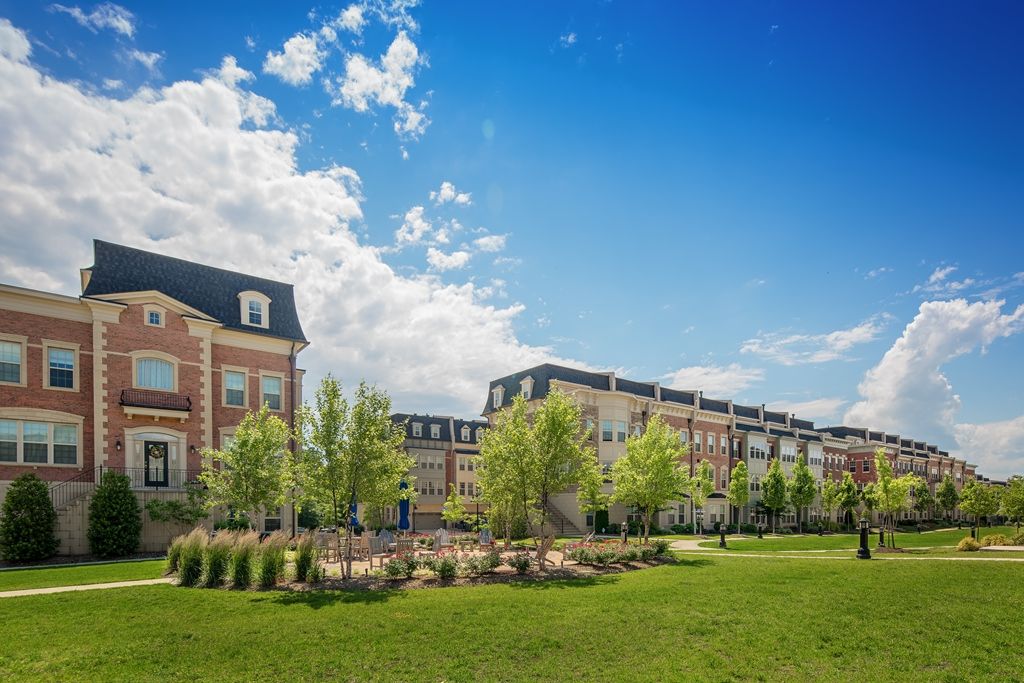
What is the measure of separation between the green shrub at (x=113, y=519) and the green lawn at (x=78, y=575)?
2.57 meters

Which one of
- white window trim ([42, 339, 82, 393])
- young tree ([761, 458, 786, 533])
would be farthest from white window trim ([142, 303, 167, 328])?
young tree ([761, 458, 786, 533])

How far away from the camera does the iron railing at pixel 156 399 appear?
26.3 m

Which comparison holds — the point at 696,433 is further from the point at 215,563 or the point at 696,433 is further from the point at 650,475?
the point at 215,563

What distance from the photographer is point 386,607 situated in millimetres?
13414

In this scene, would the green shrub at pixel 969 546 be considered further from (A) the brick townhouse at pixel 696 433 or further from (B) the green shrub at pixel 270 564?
(B) the green shrub at pixel 270 564

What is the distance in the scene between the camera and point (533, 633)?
11.7 meters

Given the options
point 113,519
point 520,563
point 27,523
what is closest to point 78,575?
point 113,519

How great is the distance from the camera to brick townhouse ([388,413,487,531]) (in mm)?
59375

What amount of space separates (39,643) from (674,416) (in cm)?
4462

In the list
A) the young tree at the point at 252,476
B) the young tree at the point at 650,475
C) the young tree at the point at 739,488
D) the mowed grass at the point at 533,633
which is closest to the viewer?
the mowed grass at the point at 533,633

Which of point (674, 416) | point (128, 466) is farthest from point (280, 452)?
point (674, 416)

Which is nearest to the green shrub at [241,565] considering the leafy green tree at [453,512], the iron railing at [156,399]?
the iron railing at [156,399]

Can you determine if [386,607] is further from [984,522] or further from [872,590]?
[984,522]

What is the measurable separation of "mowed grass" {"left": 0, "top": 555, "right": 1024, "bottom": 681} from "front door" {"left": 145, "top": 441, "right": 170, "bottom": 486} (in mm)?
14118
